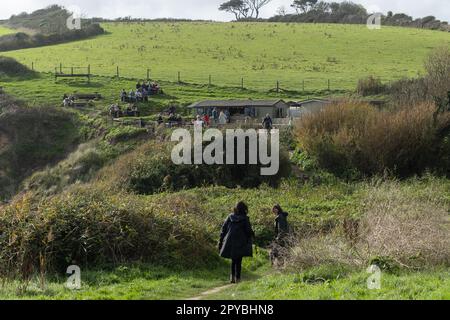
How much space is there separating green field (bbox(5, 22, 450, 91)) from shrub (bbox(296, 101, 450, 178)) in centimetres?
2153

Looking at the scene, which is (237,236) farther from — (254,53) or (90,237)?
(254,53)

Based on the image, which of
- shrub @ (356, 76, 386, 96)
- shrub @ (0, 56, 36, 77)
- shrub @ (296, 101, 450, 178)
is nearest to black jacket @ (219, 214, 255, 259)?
shrub @ (296, 101, 450, 178)

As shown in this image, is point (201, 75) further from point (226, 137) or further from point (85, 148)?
point (226, 137)

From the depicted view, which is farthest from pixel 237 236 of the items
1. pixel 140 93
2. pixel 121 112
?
pixel 140 93

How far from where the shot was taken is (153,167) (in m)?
34.8

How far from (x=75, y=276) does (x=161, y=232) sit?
3.39 metres

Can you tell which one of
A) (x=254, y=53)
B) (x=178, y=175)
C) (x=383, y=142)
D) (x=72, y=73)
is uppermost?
(x=254, y=53)

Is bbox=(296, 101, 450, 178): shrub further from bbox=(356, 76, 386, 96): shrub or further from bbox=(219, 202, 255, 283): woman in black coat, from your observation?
bbox=(219, 202, 255, 283): woman in black coat
